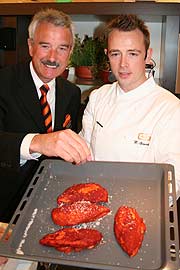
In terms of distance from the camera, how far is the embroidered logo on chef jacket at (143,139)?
1419 millimetres

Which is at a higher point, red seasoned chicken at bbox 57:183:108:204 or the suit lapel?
the suit lapel

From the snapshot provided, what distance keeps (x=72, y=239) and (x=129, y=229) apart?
6.0 inches

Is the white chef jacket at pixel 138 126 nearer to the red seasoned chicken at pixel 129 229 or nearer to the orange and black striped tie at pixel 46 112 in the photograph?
the orange and black striped tie at pixel 46 112

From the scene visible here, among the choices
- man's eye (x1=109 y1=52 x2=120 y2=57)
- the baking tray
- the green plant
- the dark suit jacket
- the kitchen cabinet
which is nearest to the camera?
the baking tray

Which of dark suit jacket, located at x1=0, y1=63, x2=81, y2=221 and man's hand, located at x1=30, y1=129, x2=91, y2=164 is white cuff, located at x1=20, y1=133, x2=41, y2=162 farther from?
dark suit jacket, located at x1=0, y1=63, x2=81, y2=221

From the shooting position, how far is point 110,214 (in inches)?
38.4

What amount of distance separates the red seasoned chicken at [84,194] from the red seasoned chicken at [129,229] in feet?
0.29

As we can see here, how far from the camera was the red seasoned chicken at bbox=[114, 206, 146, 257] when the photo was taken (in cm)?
81

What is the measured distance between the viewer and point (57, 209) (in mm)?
968

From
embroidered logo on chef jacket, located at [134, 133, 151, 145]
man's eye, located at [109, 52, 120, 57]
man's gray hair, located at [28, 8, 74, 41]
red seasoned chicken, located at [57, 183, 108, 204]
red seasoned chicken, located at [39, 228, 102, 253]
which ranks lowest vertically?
red seasoned chicken, located at [39, 228, 102, 253]

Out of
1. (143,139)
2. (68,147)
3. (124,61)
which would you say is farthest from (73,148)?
(124,61)

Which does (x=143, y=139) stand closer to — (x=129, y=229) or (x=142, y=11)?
(x=129, y=229)

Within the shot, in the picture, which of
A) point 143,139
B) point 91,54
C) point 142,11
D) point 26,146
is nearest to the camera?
point 26,146

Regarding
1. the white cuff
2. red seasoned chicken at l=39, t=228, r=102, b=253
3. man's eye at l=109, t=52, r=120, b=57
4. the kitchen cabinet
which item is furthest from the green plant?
red seasoned chicken at l=39, t=228, r=102, b=253
